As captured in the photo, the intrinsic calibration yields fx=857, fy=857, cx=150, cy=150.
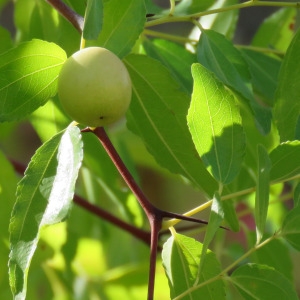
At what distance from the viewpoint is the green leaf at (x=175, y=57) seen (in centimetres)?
95

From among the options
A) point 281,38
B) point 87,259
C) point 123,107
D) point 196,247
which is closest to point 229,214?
point 196,247

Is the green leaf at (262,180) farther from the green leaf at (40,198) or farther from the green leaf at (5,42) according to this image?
the green leaf at (5,42)

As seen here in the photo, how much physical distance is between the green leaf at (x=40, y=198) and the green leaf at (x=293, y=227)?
7.6 inches

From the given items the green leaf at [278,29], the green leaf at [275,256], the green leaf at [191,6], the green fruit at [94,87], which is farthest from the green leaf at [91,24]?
the green leaf at [278,29]

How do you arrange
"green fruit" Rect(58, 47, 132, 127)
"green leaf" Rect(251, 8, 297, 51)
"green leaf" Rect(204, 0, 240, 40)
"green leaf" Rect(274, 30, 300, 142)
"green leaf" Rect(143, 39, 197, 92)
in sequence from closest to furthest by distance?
"green fruit" Rect(58, 47, 132, 127)
"green leaf" Rect(274, 30, 300, 142)
"green leaf" Rect(143, 39, 197, 92)
"green leaf" Rect(204, 0, 240, 40)
"green leaf" Rect(251, 8, 297, 51)

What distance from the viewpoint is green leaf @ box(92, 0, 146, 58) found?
2.51 feet

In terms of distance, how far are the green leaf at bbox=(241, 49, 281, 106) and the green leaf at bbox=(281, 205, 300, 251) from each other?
0.89 ft

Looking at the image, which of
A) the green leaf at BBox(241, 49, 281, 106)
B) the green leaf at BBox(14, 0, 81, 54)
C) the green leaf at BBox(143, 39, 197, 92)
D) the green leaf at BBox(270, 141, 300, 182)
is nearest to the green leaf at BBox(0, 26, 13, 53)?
the green leaf at BBox(14, 0, 81, 54)

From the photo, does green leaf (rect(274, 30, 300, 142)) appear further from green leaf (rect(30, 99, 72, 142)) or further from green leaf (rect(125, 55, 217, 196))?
green leaf (rect(30, 99, 72, 142))

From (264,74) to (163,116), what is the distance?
7.1 inches

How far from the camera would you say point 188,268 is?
0.77 m

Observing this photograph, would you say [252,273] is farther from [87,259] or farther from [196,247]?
[87,259]

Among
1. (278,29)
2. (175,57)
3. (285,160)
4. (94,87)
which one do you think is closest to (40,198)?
(94,87)

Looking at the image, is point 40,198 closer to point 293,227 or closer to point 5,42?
point 293,227
